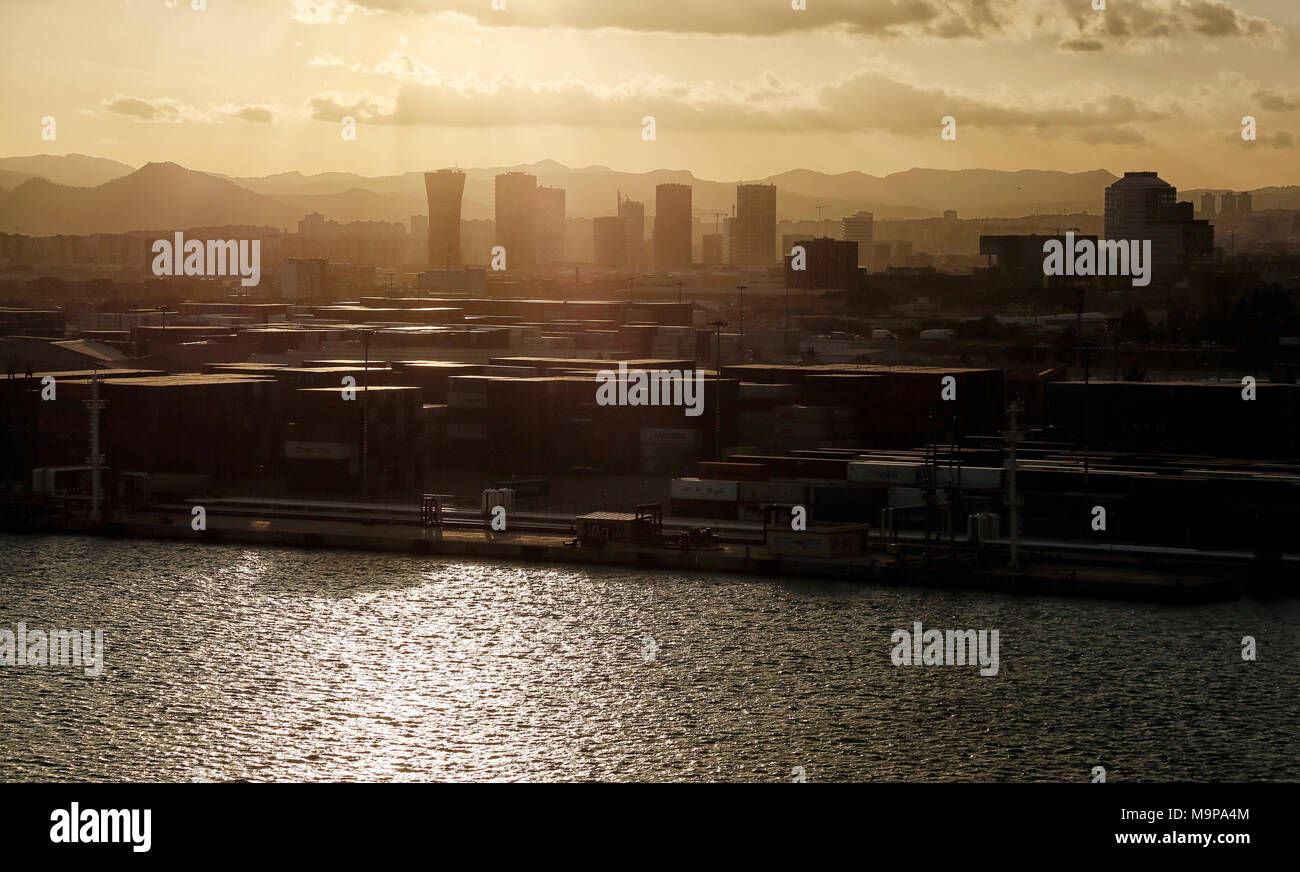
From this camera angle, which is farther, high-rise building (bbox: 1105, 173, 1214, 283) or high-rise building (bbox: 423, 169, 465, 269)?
high-rise building (bbox: 423, 169, 465, 269)

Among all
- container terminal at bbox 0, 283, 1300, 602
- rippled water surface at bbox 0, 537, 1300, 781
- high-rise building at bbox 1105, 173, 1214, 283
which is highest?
high-rise building at bbox 1105, 173, 1214, 283

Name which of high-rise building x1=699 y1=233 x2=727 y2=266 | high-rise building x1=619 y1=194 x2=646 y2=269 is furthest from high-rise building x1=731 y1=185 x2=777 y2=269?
high-rise building x1=619 y1=194 x2=646 y2=269

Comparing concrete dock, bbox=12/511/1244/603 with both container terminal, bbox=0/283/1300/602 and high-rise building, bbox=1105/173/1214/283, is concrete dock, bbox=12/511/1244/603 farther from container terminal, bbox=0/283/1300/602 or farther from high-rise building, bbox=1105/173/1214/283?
high-rise building, bbox=1105/173/1214/283

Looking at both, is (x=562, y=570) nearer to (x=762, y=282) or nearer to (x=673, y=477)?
(x=673, y=477)

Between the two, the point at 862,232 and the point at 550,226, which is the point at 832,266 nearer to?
the point at 862,232

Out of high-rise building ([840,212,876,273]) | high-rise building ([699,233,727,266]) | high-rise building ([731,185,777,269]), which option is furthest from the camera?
high-rise building ([699,233,727,266])
